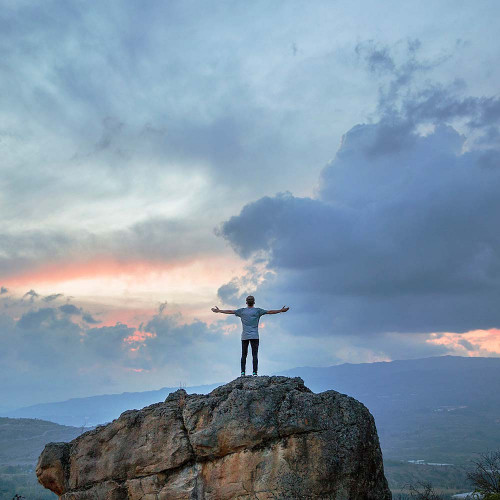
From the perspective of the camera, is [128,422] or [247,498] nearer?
[247,498]

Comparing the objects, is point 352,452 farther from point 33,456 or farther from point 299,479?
point 33,456

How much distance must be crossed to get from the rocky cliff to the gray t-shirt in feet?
6.31

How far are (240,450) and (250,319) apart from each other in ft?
16.6

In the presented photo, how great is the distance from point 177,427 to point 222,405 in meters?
1.72

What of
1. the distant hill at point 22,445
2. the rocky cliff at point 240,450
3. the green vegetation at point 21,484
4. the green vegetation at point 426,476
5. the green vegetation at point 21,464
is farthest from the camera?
the distant hill at point 22,445

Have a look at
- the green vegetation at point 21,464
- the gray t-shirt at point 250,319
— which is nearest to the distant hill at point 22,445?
the green vegetation at point 21,464

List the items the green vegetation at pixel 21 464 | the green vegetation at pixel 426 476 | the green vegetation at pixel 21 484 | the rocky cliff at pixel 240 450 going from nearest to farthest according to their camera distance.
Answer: the rocky cliff at pixel 240 450, the green vegetation at pixel 21 484, the green vegetation at pixel 21 464, the green vegetation at pixel 426 476

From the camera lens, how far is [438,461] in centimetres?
19812

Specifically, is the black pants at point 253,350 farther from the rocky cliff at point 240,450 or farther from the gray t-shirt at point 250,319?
the rocky cliff at point 240,450

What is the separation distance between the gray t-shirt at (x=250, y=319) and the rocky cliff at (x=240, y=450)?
75.8 inches

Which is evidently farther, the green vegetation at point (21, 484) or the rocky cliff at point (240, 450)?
the green vegetation at point (21, 484)

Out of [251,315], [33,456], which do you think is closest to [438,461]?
[33,456]

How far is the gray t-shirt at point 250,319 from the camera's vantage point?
20359 millimetres

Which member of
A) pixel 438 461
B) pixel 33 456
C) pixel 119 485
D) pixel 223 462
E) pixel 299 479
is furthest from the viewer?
pixel 438 461
